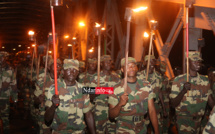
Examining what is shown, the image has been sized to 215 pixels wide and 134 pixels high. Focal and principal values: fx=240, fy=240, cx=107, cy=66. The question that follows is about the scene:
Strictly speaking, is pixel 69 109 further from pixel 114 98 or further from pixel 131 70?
pixel 131 70

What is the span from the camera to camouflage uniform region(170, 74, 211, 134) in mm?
5383

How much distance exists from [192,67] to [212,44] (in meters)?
5.21

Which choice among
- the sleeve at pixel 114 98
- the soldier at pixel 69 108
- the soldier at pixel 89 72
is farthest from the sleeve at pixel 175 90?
the soldier at pixel 89 72

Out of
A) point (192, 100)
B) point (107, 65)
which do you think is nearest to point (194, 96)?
point (192, 100)

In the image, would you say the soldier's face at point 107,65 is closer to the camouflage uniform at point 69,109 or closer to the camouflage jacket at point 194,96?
the camouflage jacket at point 194,96

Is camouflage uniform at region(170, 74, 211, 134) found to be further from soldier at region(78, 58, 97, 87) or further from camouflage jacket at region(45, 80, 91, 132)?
soldier at region(78, 58, 97, 87)

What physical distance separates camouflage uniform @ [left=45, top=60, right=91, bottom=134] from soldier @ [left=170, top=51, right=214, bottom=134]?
7.32 ft

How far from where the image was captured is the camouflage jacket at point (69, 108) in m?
4.18

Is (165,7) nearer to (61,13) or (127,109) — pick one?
(127,109)

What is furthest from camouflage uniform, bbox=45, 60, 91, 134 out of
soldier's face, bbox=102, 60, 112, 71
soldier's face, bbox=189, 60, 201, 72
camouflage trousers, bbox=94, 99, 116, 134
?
soldier's face, bbox=102, 60, 112, 71

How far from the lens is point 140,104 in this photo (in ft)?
13.9

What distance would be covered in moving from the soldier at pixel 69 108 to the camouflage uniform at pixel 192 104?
2.21 meters

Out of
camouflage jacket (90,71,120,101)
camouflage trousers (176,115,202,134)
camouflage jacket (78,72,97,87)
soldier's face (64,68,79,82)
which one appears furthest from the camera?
camouflage jacket (78,72,97,87)

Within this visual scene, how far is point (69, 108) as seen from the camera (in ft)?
14.0
